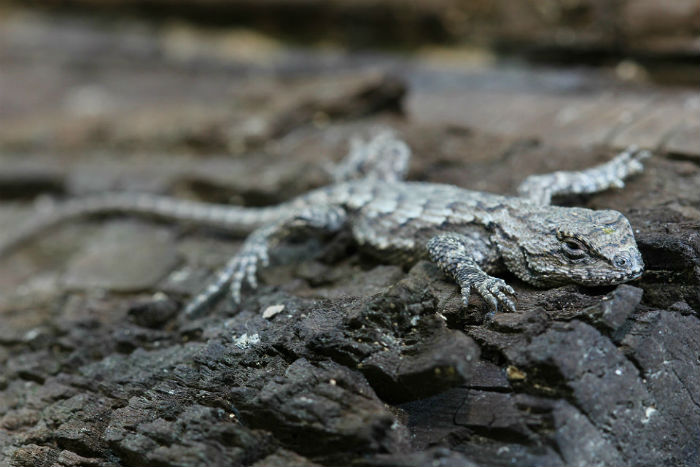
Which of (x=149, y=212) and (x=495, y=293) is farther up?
(x=495, y=293)

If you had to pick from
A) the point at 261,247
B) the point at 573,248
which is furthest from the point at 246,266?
the point at 573,248

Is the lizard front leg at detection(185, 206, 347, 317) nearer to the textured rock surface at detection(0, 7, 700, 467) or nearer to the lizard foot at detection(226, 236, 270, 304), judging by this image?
the lizard foot at detection(226, 236, 270, 304)

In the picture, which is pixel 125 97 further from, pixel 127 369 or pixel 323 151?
pixel 127 369

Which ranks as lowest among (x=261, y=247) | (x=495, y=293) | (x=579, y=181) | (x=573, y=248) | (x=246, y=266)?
(x=246, y=266)

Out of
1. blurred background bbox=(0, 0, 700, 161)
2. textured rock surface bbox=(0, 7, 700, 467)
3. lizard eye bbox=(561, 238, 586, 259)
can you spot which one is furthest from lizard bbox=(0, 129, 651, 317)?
blurred background bbox=(0, 0, 700, 161)

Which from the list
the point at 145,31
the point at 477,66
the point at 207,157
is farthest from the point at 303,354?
the point at 145,31

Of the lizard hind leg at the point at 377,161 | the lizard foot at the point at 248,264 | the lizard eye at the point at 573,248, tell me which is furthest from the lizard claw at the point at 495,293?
the lizard hind leg at the point at 377,161

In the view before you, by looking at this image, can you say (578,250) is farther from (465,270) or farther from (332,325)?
(332,325)
